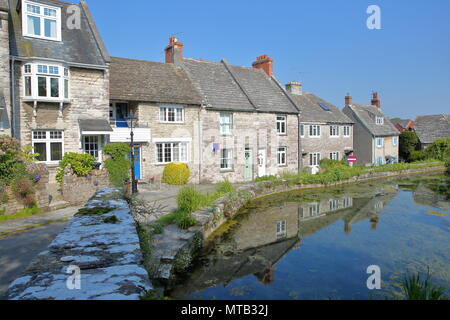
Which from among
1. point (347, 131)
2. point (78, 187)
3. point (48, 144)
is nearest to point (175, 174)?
point (48, 144)

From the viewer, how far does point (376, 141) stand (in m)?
36.9

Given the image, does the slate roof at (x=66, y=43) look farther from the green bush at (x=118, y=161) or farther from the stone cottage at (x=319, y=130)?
the stone cottage at (x=319, y=130)

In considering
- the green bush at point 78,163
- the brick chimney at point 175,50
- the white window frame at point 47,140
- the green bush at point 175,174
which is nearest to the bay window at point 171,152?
the green bush at point 175,174

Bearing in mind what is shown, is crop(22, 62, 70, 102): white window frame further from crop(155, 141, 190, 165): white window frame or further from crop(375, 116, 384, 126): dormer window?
crop(375, 116, 384, 126): dormer window

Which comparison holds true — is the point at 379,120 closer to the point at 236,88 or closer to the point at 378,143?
the point at 378,143

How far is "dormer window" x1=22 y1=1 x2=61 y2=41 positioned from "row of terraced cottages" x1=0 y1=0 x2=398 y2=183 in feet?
0.16

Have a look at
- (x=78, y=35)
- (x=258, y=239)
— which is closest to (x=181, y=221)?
(x=258, y=239)

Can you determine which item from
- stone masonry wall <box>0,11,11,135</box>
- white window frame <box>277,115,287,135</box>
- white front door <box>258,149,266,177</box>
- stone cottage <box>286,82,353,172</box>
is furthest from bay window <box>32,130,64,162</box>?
stone cottage <box>286,82,353,172</box>

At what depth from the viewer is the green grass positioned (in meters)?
11.2

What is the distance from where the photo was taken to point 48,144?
1694 cm

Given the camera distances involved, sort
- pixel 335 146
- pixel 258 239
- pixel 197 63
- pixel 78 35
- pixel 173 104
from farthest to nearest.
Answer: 1. pixel 335 146
2. pixel 197 63
3. pixel 173 104
4. pixel 78 35
5. pixel 258 239

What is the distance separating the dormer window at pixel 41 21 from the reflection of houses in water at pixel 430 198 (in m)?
21.8
